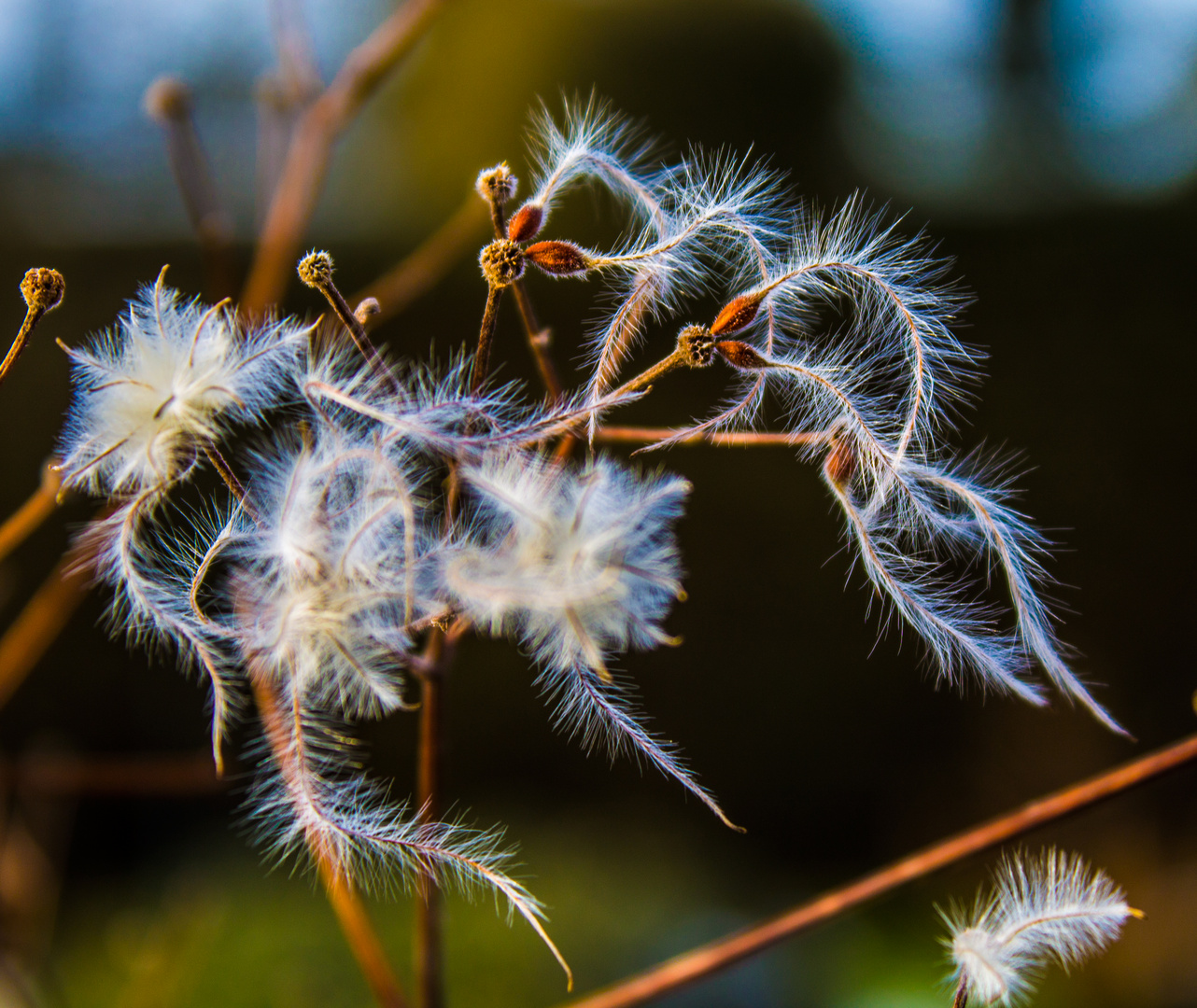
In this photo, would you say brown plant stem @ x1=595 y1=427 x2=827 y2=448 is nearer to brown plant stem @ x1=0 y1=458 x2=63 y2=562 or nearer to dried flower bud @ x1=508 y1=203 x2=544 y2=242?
dried flower bud @ x1=508 y1=203 x2=544 y2=242

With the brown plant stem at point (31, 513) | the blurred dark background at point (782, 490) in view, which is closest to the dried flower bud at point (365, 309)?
the brown plant stem at point (31, 513)

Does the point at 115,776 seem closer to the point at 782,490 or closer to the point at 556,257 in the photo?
the point at 556,257

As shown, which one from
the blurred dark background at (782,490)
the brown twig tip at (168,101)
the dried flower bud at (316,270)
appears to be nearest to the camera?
the dried flower bud at (316,270)

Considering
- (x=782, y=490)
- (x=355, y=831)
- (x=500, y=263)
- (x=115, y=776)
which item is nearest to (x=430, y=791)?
(x=355, y=831)

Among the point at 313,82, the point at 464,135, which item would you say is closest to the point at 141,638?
the point at 313,82

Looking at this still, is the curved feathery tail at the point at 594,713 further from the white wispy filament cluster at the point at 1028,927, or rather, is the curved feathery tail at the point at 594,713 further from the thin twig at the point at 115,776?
the thin twig at the point at 115,776
